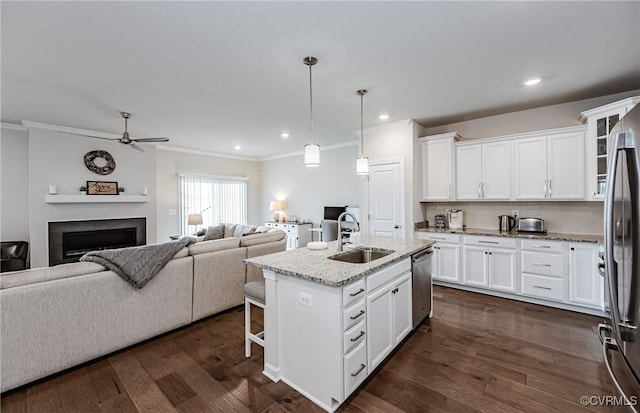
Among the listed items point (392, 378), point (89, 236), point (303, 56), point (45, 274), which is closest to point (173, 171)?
point (89, 236)

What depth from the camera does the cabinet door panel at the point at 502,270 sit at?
3662 mm

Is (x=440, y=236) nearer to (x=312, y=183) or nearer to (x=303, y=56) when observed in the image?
(x=303, y=56)

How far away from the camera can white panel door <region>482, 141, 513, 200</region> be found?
12.9 feet

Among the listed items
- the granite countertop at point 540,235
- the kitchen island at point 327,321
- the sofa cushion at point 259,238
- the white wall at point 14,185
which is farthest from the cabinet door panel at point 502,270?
the white wall at point 14,185

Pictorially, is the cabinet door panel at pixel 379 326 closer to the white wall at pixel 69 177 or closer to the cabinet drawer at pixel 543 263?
the cabinet drawer at pixel 543 263

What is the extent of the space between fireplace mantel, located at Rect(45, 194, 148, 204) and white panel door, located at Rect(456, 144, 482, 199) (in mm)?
6132

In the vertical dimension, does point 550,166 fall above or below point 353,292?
above

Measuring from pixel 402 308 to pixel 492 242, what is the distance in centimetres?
212

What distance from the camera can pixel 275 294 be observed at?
214 centimetres

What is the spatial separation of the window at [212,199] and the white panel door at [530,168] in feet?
21.3

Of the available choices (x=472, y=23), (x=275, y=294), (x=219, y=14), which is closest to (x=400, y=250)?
(x=275, y=294)

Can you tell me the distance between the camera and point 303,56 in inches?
95.3

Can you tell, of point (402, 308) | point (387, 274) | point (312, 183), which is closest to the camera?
point (387, 274)

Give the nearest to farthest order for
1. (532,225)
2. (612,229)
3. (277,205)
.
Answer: (612,229), (532,225), (277,205)
